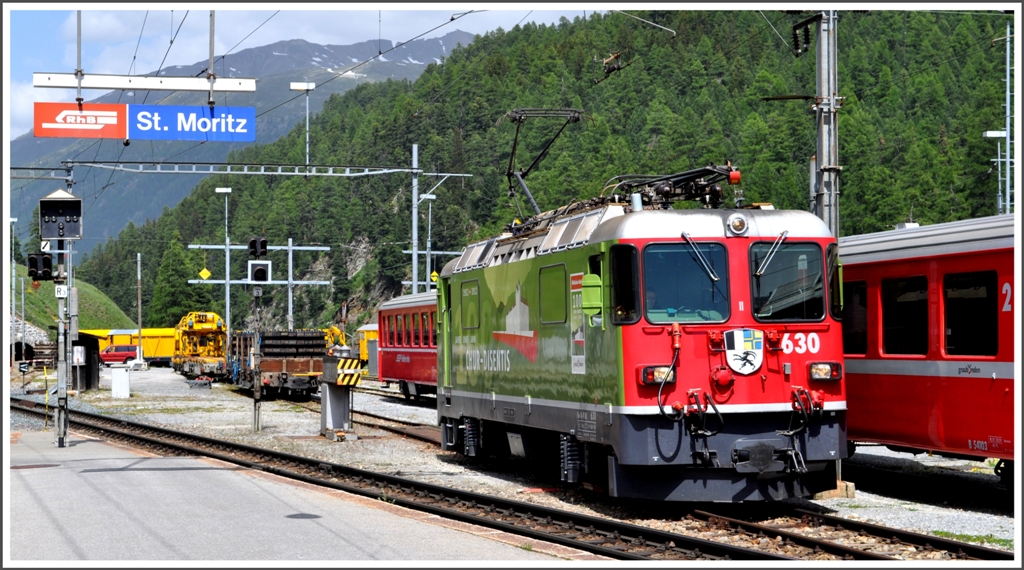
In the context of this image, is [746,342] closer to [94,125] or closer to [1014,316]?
[1014,316]

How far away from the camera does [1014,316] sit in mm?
12055

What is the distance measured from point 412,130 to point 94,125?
106799 millimetres

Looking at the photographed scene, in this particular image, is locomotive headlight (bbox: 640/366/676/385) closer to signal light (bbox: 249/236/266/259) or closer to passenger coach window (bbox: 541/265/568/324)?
passenger coach window (bbox: 541/265/568/324)

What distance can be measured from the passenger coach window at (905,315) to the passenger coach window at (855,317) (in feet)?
1.19

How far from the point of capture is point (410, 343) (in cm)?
3378

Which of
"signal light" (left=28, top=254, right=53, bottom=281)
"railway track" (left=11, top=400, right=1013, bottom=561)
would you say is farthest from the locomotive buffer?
"railway track" (left=11, top=400, right=1013, bottom=561)

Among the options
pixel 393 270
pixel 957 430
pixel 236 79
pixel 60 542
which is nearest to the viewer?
pixel 60 542

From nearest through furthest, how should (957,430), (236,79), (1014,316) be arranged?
(1014,316) < (957,430) < (236,79)

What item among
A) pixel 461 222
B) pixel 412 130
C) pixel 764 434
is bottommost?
pixel 764 434

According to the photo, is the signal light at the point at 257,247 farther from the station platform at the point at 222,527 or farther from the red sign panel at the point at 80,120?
the station platform at the point at 222,527

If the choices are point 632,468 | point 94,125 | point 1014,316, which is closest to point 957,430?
point 1014,316

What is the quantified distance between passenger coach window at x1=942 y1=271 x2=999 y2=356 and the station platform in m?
4.88

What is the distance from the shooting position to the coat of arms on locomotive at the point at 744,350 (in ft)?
40.8

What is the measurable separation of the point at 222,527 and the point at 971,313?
7746 millimetres
